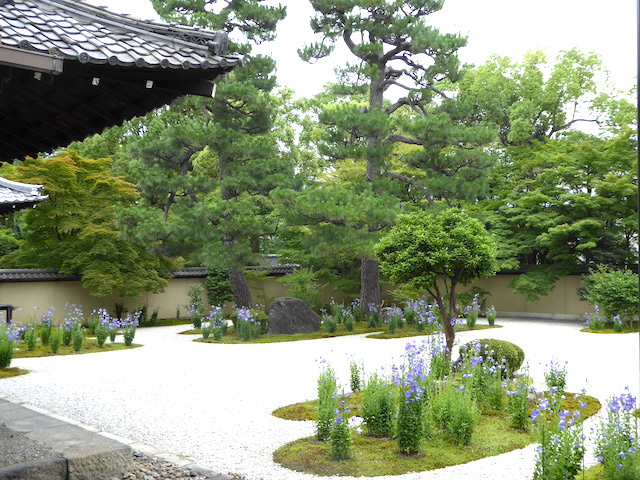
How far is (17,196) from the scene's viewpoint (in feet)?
26.4

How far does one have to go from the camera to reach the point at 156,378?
28.1 ft

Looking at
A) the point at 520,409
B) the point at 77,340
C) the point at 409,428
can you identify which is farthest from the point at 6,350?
the point at 520,409

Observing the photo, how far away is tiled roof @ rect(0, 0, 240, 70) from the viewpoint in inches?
131

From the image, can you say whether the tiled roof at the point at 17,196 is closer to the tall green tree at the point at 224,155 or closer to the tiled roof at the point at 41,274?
the tall green tree at the point at 224,155

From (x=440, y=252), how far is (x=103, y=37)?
580cm

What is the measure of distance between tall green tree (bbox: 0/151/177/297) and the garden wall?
0.82 meters

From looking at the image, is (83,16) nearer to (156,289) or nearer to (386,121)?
(386,121)

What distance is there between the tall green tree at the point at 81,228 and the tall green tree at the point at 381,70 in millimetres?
6194

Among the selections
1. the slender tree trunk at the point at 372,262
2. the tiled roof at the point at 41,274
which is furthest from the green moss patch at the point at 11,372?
the slender tree trunk at the point at 372,262

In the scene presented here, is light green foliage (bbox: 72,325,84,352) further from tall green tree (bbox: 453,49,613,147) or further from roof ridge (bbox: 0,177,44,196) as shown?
tall green tree (bbox: 453,49,613,147)

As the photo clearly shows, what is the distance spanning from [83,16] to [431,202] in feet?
36.8

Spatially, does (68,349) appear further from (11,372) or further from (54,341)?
(11,372)

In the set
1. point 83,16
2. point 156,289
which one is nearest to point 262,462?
point 83,16

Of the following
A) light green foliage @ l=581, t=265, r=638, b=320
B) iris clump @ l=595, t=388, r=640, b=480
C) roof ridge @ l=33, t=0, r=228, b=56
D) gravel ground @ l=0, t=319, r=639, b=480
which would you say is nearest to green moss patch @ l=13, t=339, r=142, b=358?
gravel ground @ l=0, t=319, r=639, b=480
